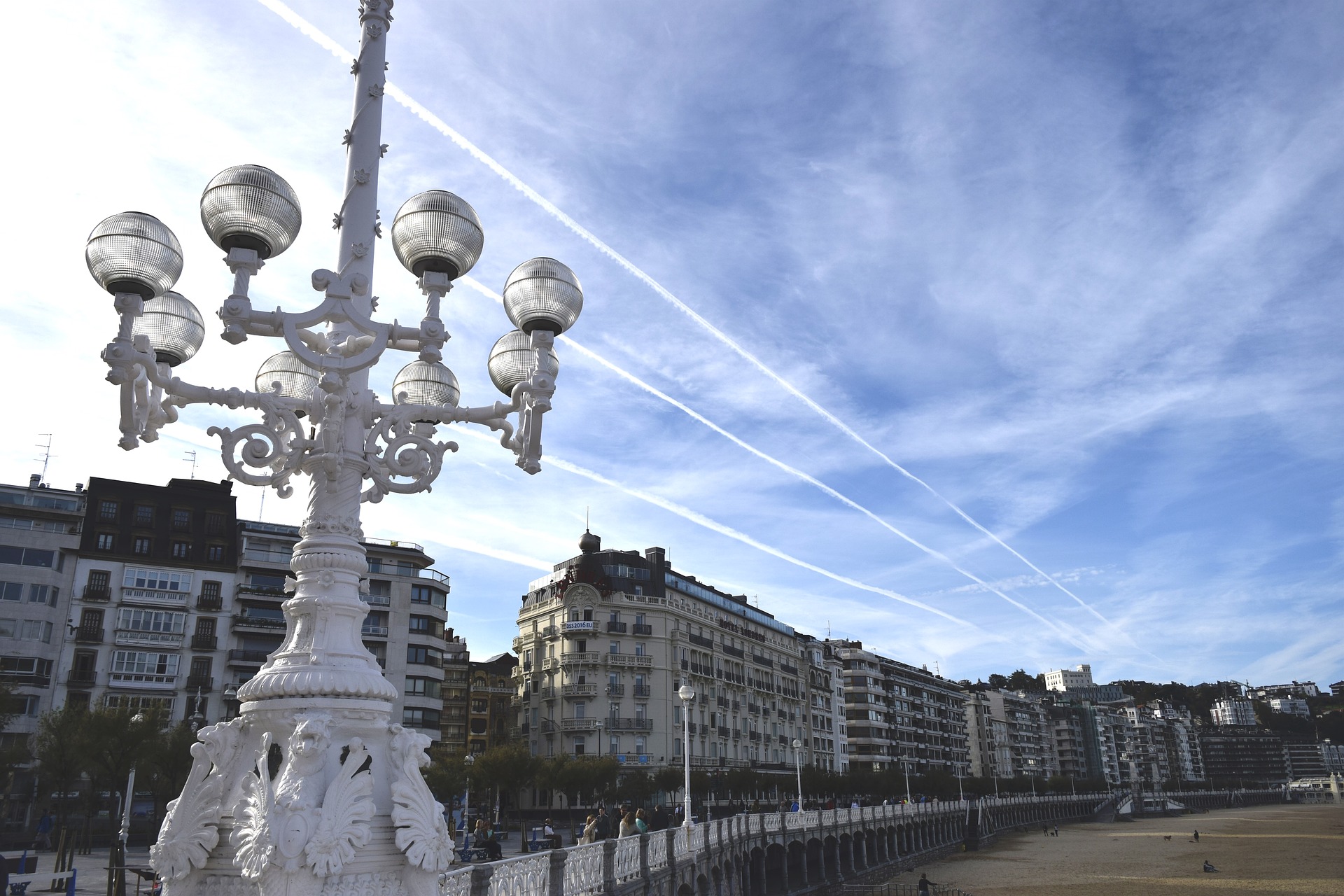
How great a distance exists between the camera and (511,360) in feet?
26.1

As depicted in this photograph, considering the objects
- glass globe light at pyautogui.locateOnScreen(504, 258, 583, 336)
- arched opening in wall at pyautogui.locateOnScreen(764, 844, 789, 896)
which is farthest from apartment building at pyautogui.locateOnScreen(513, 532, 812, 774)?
glass globe light at pyautogui.locateOnScreen(504, 258, 583, 336)

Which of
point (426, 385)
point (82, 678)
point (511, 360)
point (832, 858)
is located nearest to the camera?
point (511, 360)

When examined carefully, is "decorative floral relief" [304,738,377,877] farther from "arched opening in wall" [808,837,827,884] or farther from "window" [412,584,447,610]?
"window" [412,584,447,610]

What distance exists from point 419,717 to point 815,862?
85.4 feet

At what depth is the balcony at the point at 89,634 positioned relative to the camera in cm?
5253

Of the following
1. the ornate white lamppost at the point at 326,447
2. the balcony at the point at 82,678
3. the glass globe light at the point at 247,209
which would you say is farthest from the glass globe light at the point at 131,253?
the balcony at the point at 82,678

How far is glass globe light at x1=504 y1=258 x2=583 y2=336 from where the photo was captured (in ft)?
23.5

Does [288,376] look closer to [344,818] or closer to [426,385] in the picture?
[426,385]

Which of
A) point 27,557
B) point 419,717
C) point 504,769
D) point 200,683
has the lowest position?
point 504,769

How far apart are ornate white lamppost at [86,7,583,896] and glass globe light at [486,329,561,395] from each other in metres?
0.02

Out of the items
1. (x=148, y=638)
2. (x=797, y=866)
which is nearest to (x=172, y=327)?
(x=797, y=866)

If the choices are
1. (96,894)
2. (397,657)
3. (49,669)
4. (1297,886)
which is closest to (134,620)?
(49,669)

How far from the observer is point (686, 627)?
7756 cm

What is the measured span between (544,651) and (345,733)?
235 ft
